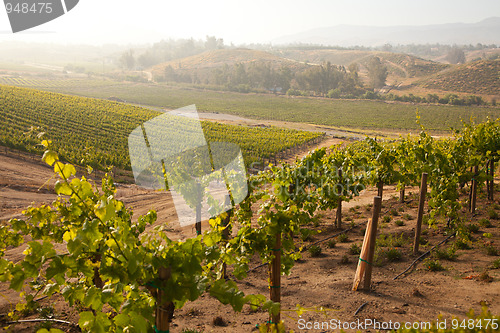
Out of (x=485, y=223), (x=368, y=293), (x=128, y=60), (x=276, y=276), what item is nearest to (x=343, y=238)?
(x=368, y=293)

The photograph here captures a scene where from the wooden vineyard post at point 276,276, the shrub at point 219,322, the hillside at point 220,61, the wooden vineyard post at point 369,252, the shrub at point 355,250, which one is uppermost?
the hillside at point 220,61

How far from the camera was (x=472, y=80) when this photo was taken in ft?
328

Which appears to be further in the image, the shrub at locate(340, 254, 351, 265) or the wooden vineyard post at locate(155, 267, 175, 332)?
the shrub at locate(340, 254, 351, 265)

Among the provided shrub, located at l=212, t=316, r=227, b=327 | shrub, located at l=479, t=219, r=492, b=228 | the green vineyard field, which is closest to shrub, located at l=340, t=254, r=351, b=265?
shrub, located at l=212, t=316, r=227, b=327

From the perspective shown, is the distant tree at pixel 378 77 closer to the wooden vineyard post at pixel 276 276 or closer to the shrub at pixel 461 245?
the shrub at pixel 461 245

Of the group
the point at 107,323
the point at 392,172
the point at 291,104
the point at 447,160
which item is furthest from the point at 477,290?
the point at 291,104

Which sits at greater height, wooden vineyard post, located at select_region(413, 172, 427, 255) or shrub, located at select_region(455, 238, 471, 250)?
wooden vineyard post, located at select_region(413, 172, 427, 255)

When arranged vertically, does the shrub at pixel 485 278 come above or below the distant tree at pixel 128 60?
below

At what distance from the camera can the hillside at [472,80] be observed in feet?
312

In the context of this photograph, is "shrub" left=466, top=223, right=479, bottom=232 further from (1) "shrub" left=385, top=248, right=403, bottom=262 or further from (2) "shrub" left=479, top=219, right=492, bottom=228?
(1) "shrub" left=385, top=248, right=403, bottom=262

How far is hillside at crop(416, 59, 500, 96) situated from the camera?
9506 cm

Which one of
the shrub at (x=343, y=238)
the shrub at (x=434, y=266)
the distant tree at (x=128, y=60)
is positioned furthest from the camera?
the distant tree at (x=128, y=60)

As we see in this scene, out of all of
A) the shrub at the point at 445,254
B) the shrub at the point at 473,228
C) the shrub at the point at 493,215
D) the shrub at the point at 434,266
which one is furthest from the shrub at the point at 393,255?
the shrub at the point at 493,215

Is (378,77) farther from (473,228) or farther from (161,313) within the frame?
(161,313)
